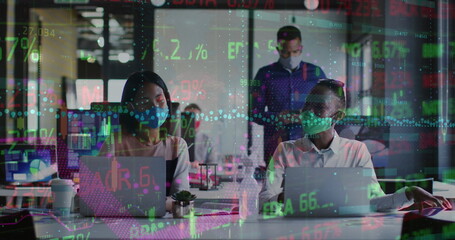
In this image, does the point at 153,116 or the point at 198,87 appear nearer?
the point at 153,116

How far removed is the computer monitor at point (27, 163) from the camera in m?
2.96

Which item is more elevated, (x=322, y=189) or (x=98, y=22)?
(x=98, y=22)

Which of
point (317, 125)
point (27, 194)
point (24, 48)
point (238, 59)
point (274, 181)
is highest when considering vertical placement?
point (24, 48)

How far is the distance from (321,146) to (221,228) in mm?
984

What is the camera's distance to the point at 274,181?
96.7 inches

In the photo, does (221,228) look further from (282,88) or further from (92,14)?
(92,14)

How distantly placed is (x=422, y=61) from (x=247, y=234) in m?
3.77

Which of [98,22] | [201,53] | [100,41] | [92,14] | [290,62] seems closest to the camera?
[290,62]

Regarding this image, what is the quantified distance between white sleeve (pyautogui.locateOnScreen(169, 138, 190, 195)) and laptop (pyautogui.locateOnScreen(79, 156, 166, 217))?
0.60 metres

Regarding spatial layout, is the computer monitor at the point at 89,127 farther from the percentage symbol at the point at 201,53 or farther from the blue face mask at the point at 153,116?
the percentage symbol at the point at 201,53

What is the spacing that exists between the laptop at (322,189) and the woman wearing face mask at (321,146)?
0.26 m

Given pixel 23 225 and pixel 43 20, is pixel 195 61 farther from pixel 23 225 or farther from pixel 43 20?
pixel 23 225

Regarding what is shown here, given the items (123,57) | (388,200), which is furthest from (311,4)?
(388,200)

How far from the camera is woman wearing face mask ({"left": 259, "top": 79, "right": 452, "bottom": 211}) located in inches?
98.8
